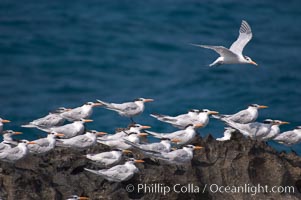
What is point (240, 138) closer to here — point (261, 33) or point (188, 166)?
point (188, 166)

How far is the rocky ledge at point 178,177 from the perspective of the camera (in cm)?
1866

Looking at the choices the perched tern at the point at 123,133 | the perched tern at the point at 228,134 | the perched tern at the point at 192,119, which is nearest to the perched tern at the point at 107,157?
the perched tern at the point at 123,133

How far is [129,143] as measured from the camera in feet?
66.9

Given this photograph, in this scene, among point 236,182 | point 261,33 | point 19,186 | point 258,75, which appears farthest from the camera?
point 261,33

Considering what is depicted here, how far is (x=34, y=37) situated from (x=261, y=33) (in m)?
13.6

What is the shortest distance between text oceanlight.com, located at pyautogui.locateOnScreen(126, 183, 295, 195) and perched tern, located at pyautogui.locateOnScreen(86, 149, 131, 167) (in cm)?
91

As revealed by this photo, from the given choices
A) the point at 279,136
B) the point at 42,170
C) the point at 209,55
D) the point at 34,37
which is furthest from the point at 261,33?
the point at 42,170

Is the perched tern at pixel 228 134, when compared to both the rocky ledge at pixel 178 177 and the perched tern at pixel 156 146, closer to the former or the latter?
the rocky ledge at pixel 178 177

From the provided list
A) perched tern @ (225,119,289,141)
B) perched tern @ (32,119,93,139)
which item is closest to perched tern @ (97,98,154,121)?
perched tern @ (32,119,93,139)

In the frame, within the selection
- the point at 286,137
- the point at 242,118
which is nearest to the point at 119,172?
the point at 242,118

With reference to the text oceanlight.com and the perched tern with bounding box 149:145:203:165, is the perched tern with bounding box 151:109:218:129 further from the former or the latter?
the text oceanlight.com

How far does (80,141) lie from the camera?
20.8 m

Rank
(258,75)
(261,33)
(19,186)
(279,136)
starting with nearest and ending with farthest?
(19,186)
(279,136)
(258,75)
(261,33)

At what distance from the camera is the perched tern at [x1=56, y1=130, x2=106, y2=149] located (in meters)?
20.8
